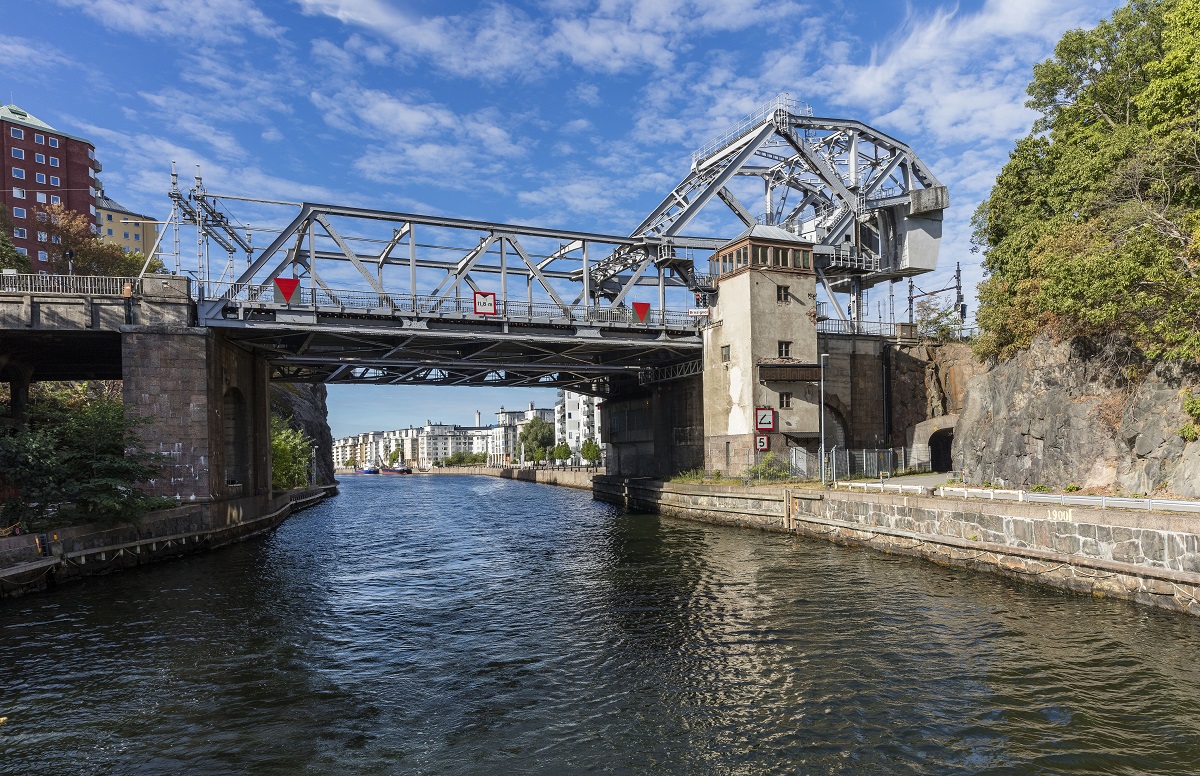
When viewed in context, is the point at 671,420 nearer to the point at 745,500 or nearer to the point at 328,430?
the point at 745,500

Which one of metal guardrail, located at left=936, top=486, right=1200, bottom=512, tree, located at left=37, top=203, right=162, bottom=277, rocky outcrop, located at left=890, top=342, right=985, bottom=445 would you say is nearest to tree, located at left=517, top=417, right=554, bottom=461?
tree, located at left=37, top=203, right=162, bottom=277

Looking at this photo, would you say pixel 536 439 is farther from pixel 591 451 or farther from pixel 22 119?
pixel 22 119

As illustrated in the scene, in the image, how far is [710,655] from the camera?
16.6 metres

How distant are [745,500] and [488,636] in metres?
26.8

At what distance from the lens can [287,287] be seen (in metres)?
40.5

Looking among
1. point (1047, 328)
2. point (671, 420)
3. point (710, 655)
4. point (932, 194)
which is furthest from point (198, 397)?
point (932, 194)

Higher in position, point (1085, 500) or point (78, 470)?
point (78, 470)

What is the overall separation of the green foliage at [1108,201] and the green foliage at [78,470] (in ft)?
131

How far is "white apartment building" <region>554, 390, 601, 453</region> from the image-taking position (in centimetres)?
15962

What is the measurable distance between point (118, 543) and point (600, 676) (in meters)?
24.6

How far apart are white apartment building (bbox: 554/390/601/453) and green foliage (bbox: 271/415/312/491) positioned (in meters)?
83.7

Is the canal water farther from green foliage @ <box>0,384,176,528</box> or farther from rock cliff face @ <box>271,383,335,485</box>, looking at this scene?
rock cliff face @ <box>271,383,335,485</box>

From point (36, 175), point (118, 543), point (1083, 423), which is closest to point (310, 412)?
point (36, 175)

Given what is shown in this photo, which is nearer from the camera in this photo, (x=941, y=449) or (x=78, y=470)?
(x=78, y=470)
